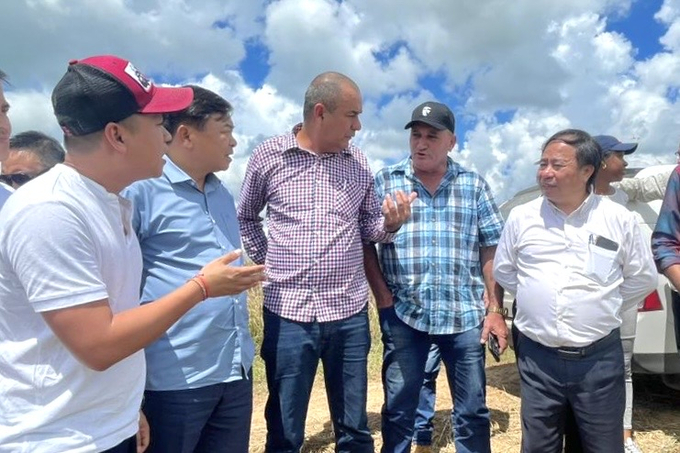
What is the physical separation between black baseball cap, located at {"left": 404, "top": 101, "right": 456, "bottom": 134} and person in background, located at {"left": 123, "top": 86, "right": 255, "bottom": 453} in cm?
134

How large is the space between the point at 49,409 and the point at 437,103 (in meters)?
2.74

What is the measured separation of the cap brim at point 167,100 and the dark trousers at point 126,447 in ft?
3.14

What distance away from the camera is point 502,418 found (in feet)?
15.7

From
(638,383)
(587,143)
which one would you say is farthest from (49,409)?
(638,383)

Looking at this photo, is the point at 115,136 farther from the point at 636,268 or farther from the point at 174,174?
the point at 636,268

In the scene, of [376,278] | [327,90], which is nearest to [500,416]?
[376,278]

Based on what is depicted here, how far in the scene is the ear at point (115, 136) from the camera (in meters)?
1.64

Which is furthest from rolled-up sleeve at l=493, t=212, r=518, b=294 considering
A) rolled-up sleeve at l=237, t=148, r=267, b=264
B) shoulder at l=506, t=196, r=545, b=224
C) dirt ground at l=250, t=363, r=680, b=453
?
dirt ground at l=250, t=363, r=680, b=453

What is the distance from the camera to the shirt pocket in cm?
284

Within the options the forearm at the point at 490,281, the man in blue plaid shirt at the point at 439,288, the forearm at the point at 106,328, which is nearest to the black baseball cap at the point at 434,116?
the man in blue plaid shirt at the point at 439,288

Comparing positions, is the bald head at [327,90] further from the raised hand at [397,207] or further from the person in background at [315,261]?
the raised hand at [397,207]

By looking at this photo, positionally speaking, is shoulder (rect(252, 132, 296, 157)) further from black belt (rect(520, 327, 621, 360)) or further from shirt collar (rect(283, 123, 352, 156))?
black belt (rect(520, 327, 621, 360))

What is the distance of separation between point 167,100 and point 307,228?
1351 mm

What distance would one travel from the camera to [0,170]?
A: 10.5 ft
